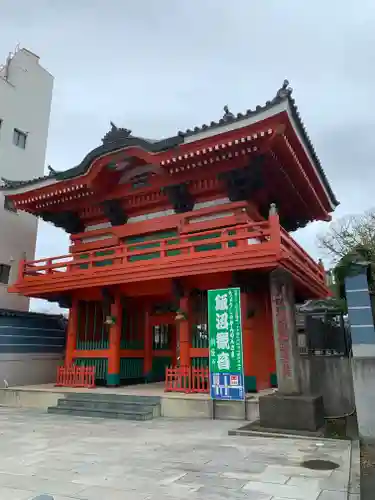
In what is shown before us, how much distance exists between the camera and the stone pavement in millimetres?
4285

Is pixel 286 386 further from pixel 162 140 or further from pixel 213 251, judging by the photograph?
pixel 162 140

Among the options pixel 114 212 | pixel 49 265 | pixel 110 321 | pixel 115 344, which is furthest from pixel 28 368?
pixel 114 212

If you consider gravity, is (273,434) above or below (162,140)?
below

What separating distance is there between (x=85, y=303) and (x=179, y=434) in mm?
8038

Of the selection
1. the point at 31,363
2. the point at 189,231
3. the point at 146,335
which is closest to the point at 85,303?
the point at 146,335

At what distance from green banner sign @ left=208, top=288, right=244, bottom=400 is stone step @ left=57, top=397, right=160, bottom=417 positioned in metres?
1.69

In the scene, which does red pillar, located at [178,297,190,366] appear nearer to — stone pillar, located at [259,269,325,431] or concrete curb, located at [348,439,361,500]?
stone pillar, located at [259,269,325,431]

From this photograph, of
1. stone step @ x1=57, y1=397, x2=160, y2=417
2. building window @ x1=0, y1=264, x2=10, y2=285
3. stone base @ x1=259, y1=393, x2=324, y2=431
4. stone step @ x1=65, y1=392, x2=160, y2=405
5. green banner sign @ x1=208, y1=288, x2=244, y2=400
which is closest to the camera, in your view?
stone base @ x1=259, y1=393, x2=324, y2=431

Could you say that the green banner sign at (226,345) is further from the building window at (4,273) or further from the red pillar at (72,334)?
the building window at (4,273)

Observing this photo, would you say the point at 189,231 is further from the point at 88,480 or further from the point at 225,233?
the point at 88,480

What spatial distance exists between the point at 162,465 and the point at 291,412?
3338 mm

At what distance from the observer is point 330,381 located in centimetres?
1073

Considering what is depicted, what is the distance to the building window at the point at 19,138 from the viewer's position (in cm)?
1820

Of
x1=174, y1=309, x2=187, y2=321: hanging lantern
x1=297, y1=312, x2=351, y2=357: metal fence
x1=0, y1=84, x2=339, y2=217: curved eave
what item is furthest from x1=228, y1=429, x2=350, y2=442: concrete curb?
x1=0, y1=84, x2=339, y2=217: curved eave
